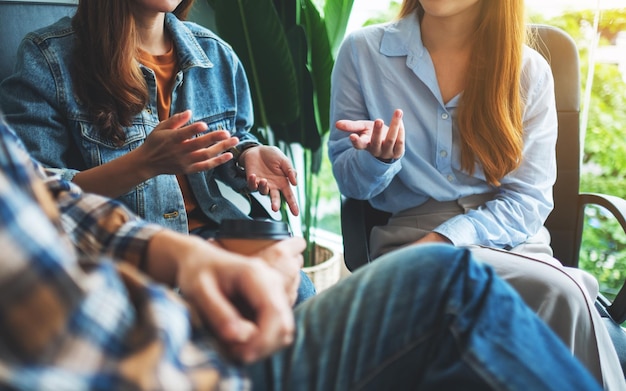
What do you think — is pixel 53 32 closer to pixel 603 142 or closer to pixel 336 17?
pixel 336 17

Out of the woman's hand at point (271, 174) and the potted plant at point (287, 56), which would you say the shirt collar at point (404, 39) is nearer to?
the woman's hand at point (271, 174)

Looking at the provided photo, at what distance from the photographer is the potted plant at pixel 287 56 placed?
1906mm

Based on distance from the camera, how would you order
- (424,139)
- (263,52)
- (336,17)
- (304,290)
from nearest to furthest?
(304,290) < (424,139) < (263,52) < (336,17)

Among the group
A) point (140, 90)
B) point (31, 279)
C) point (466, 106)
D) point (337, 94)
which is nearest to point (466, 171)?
point (466, 106)

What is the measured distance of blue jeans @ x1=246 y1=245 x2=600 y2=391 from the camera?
0.71 meters

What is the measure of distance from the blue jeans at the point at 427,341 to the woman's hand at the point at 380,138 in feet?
1.59

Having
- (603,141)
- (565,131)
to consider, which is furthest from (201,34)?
(603,141)

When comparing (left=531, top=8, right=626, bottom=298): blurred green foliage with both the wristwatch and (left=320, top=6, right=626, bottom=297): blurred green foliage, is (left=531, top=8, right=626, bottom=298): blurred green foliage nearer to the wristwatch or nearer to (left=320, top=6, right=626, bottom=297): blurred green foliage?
(left=320, top=6, right=626, bottom=297): blurred green foliage

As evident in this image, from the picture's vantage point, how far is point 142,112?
4.47 feet

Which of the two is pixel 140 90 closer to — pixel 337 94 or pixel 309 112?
pixel 337 94

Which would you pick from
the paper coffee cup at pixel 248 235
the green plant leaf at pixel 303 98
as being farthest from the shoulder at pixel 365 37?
the paper coffee cup at pixel 248 235

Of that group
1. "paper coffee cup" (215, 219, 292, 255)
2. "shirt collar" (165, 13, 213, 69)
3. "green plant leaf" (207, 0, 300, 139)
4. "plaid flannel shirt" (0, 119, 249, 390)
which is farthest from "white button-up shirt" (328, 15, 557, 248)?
"plaid flannel shirt" (0, 119, 249, 390)

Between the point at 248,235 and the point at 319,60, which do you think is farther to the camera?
the point at 319,60

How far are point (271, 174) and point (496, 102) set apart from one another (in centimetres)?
55
